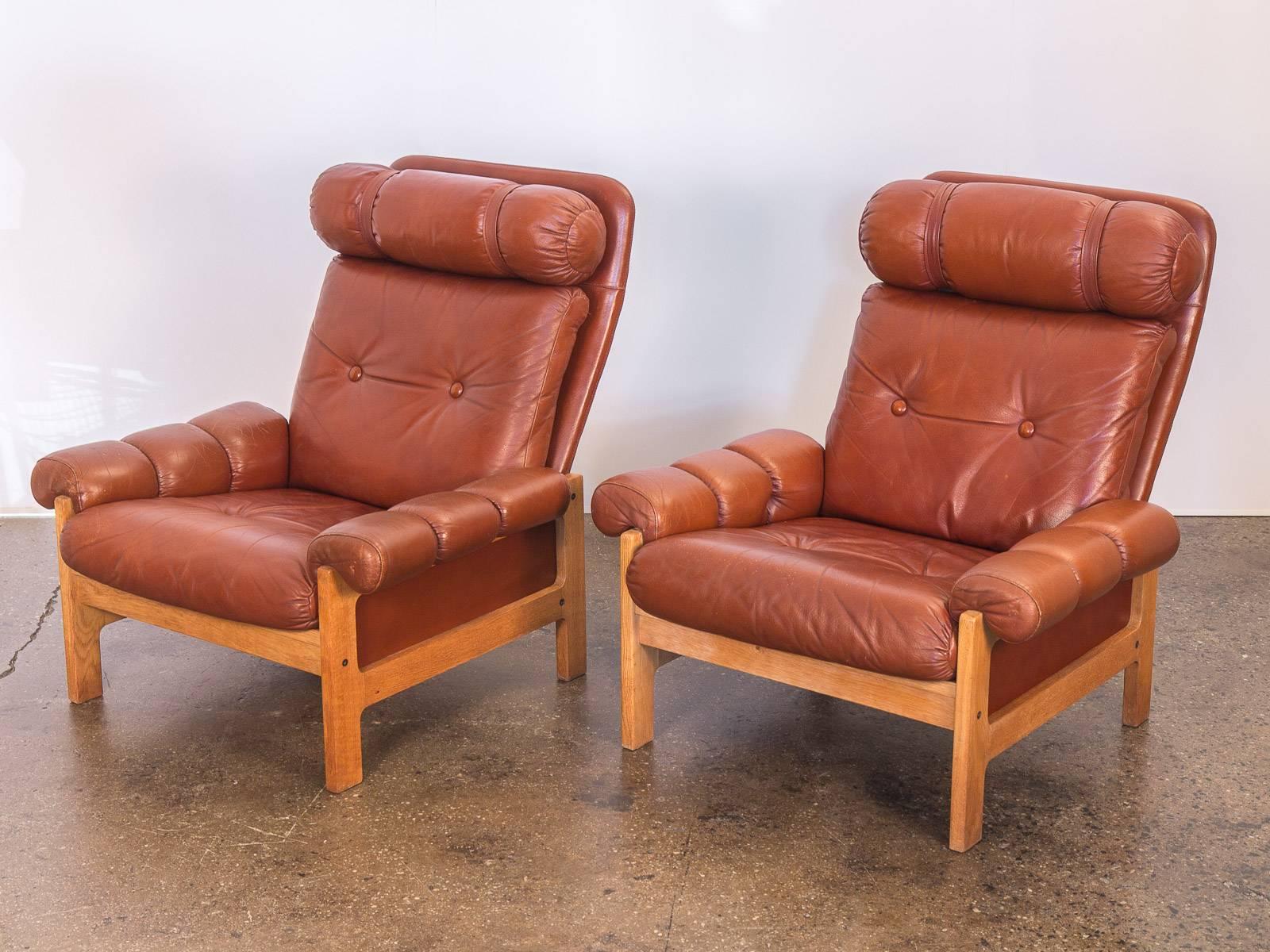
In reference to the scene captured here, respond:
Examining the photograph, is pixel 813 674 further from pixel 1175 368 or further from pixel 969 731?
pixel 1175 368

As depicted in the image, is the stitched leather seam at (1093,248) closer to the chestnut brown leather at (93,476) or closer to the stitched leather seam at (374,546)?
the stitched leather seam at (374,546)

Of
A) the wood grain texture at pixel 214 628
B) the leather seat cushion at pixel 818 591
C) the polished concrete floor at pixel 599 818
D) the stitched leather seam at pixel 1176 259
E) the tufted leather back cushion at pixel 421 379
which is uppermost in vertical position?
the stitched leather seam at pixel 1176 259

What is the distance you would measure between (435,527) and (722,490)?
582 mm

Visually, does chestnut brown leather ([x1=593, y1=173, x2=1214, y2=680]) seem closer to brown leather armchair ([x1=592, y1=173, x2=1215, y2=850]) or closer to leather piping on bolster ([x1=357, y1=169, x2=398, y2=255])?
brown leather armchair ([x1=592, y1=173, x2=1215, y2=850])

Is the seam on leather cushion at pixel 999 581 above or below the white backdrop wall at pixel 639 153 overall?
below

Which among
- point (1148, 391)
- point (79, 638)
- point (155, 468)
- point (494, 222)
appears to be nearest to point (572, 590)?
point (494, 222)

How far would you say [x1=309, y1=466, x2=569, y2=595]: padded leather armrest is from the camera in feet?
7.98

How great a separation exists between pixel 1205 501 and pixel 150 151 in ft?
10.8

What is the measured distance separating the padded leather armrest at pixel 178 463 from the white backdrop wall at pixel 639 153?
1155 mm

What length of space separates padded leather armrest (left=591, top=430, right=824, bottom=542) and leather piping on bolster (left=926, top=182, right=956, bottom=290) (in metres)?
0.46

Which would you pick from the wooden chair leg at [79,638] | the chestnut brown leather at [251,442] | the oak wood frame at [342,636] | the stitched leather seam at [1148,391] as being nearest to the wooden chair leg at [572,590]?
the oak wood frame at [342,636]

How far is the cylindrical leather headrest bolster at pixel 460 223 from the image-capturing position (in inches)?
116

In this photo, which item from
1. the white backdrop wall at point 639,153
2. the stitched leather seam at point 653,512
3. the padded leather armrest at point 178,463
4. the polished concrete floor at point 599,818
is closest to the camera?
the polished concrete floor at point 599,818

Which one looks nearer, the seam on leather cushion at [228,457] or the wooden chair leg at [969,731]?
the wooden chair leg at [969,731]
